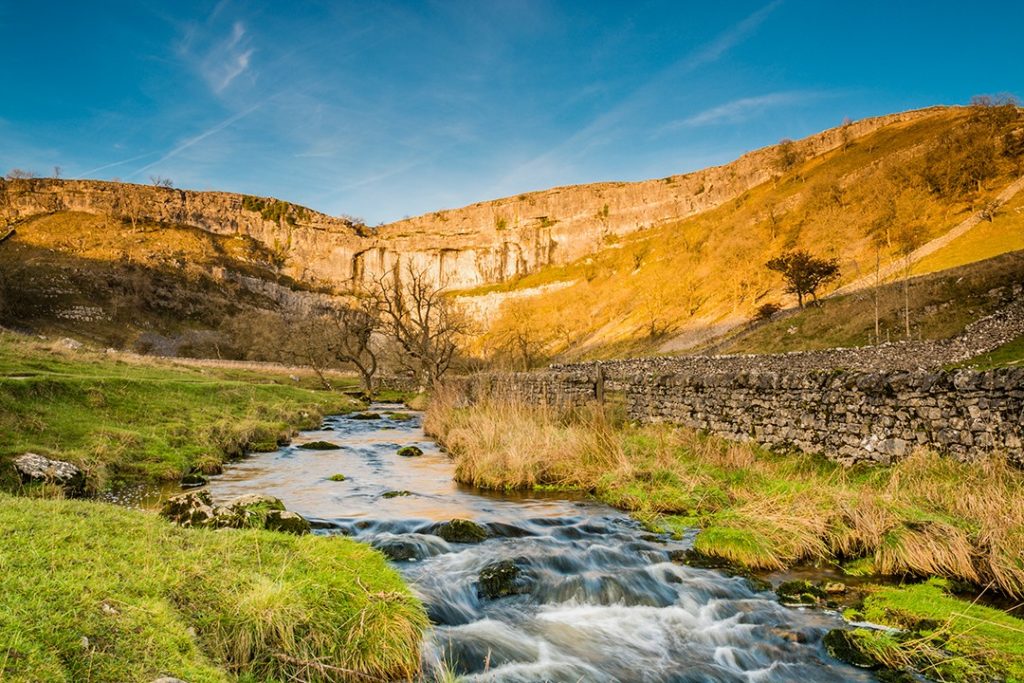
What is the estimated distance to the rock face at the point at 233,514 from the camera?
6.87m

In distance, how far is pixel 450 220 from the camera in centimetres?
18538

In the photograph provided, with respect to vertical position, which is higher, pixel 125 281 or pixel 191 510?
pixel 125 281

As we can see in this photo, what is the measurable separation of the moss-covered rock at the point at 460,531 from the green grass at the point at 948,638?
5.19 meters

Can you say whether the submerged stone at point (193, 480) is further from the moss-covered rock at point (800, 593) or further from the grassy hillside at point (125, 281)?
the grassy hillside at point (125, 281)

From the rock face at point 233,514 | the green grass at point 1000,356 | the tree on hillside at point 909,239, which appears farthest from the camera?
the tree on hillside at point 909,239

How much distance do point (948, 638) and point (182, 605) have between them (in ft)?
21.6

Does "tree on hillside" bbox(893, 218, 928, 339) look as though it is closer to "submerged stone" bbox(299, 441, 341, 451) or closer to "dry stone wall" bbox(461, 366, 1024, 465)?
"dry stone wall" bbox(461, 366, 1024, 465)

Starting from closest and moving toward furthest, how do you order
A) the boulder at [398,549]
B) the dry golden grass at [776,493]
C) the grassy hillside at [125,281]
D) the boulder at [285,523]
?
the dry golden grass at [776,493] < the boulder at [285,523] < the boulder at [398,549] < the grassy hillside at [125,281]

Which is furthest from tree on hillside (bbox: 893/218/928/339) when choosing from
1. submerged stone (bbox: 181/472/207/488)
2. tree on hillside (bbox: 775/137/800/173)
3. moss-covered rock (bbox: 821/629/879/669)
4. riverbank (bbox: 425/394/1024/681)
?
tree on hillside (bbox: 775/137/800/173)

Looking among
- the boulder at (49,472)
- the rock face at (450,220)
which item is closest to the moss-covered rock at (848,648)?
the boulder at (49,472)

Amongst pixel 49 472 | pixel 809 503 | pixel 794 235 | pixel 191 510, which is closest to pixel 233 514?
pixel 191 510

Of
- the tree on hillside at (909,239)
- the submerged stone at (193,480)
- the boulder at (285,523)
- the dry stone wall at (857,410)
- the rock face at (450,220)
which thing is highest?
the rock face at (450,220)

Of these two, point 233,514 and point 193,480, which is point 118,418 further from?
point 233,514

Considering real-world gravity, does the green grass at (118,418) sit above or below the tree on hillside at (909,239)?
below
